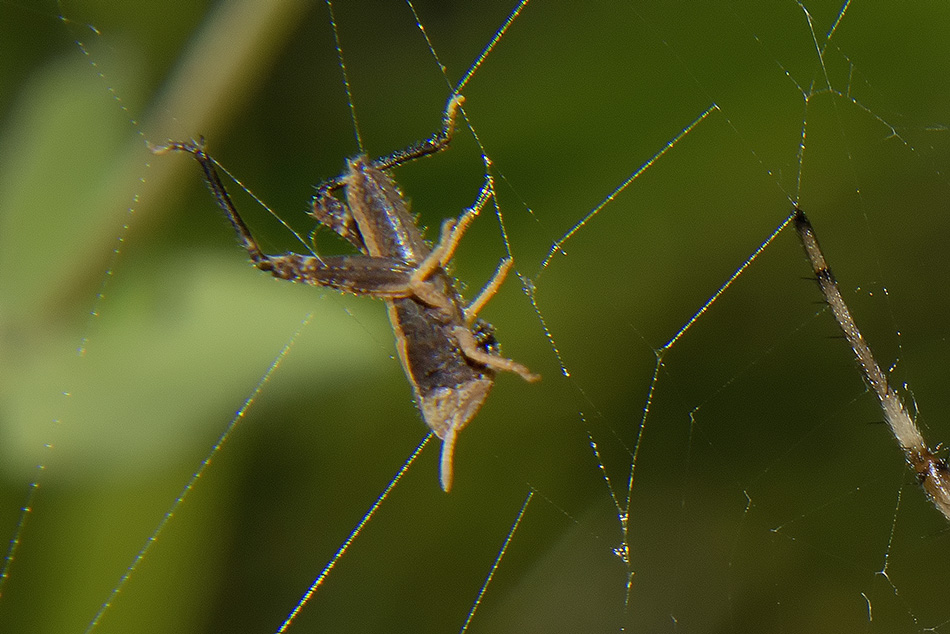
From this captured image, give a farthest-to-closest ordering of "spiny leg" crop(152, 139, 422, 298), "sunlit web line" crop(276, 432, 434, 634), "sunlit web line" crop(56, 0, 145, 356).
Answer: "sunlit web line" crop(276, 432, 434, 634), "sunlit web line" crop(56, 0, 145, 356), "spiny leg" crop(152, 139, 422, 298)

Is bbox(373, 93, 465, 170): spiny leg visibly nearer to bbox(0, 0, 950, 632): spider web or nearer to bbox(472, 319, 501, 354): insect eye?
bbox(472, 319, 501, 354): insect eye

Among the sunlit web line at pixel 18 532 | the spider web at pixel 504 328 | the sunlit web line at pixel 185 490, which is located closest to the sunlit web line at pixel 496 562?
the spider web at pixel 504 328

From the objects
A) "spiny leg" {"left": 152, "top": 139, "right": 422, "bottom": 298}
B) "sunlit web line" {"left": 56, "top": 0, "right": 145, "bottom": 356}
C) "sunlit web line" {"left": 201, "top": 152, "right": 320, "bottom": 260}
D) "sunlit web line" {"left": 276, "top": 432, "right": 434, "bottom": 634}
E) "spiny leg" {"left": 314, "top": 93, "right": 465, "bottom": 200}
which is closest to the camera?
"spiny leg" {"left": 152, "top": 139, "right": 422, "bottom": 298}

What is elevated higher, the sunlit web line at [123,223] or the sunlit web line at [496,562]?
the sunlit web line at [123,223]

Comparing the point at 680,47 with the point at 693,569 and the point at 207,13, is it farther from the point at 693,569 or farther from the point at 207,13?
the point at 693,569

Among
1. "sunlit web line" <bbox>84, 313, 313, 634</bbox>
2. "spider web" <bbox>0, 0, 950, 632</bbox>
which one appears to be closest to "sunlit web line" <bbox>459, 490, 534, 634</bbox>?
"spider web" <bbox>0, 0, 950, 632</bbox>

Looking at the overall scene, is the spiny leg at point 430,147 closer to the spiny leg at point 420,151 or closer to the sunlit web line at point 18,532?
the spiny leg at point 420,151

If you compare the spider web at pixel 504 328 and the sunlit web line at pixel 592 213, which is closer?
the spider web at pixel 504 328
